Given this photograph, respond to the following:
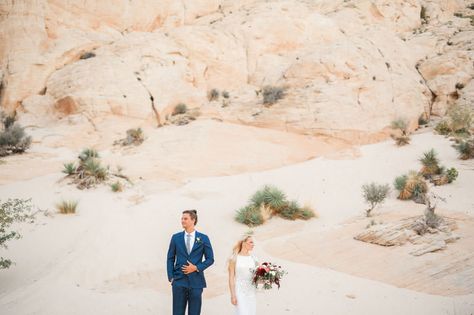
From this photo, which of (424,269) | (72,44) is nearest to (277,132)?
(424,269)

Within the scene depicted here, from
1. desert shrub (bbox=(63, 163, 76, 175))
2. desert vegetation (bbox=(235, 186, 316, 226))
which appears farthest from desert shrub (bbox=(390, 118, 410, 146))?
desert shrub (bbox=(63, 163, 76, 175))

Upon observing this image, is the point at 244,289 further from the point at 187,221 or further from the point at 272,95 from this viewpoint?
the point at 272,95

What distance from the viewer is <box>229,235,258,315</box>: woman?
13.4ft

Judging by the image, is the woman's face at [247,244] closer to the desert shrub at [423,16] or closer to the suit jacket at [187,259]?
the suit jacket at [187,259]

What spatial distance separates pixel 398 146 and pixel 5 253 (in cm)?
1450

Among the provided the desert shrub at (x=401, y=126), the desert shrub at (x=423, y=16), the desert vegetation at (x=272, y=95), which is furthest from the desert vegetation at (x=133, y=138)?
the desert shrub at (x=423, y=16)

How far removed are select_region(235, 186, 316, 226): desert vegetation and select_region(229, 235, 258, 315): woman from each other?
5609 mm

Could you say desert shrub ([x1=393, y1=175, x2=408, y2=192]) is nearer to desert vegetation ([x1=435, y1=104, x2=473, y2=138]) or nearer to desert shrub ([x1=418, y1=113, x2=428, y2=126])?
desert vegetation ([x1=435, y1=104, x2=473, y2=138])

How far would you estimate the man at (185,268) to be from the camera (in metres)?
4.07

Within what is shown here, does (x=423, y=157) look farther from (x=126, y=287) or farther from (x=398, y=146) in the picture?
(x=126, y=287)

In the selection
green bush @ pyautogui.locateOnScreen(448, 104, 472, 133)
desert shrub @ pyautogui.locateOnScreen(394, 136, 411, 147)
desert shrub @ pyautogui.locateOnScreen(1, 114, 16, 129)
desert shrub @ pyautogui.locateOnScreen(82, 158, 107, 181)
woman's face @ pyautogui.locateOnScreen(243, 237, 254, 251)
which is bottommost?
woman's face @ pyautogui.locateOnScreen(243, 237, 254, 251)

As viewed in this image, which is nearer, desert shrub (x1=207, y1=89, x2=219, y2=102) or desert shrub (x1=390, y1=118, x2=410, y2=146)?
desert shrub (x1=390, y1=118, x2=410, y2=146)

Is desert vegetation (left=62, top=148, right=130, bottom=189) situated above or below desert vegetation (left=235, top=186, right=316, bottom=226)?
above

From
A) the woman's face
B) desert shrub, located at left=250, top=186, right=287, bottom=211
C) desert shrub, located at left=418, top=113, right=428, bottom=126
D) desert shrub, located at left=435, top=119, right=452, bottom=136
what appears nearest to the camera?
the woman's face
